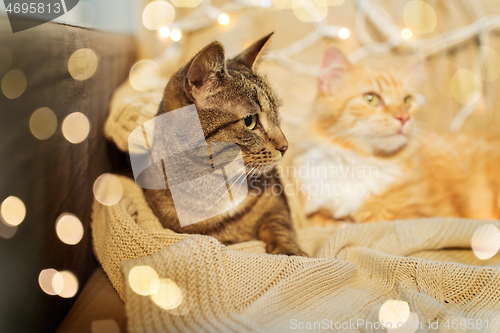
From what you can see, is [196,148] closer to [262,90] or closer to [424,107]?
[262,90]

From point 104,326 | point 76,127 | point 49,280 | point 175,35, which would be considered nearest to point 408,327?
point 104,326

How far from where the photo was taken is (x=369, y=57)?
114 cm

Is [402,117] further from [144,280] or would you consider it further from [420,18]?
[144,280]

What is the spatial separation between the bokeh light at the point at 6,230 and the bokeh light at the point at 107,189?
22 cm

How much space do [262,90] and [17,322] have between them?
0.70 meters

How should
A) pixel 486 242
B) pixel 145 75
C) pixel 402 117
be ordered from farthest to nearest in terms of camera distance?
pixel 402 117 < pixel 145 75 < pixel 486 242

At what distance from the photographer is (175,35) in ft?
3.21

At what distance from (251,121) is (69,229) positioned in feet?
1.68

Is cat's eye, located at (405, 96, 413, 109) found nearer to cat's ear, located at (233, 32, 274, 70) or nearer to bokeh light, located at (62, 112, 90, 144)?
cat's ear, located at (233, 32, 274, 70)

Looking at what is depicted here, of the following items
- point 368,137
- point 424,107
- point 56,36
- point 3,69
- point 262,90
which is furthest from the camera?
point 424,107

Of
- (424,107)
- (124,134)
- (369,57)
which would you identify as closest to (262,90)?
(124,134)

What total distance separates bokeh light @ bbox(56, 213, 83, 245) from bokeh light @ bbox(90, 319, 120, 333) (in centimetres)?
20

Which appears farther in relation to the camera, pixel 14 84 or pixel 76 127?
pixel 76 127

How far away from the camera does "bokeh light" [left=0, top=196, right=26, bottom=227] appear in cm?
47
